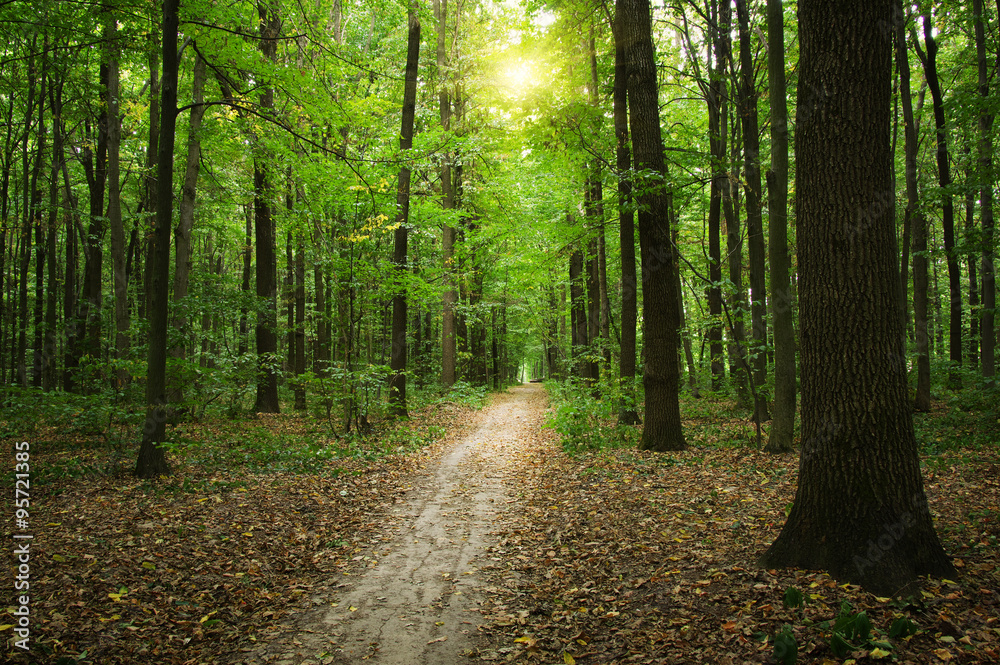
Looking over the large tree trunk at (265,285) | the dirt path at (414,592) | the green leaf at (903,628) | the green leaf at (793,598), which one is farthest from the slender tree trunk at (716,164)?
the large tree trunk at (265,285)

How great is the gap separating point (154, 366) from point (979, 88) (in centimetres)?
1733

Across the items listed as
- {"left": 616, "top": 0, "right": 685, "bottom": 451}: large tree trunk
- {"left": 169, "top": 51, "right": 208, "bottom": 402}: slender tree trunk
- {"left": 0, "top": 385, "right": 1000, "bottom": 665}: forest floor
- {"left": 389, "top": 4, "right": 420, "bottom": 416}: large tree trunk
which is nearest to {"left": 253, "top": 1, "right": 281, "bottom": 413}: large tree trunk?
{"left": 169, "top": 51, "right": 208, "bottom": 402}: slender tree trunk

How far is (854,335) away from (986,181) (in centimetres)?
937

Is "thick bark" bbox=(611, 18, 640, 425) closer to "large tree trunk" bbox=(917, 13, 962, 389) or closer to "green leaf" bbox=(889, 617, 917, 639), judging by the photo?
"large tree trunk" bbox=(917, 13, 962, 389)

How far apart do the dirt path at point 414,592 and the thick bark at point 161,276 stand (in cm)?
377

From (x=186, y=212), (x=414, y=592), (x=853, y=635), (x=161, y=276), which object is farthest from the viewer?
A: (x=186, y=212)

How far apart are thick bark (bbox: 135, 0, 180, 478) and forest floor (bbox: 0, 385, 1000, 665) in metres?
0.68

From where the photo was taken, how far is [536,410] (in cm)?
1942

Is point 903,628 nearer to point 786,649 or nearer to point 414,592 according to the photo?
point 786,649

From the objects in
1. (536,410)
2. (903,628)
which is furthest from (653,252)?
(536,410)

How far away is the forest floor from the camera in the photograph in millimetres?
3324

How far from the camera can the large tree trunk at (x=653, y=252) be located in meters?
8.85

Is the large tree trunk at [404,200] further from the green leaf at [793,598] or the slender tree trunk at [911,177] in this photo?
the slender tree trunk at [911,177]

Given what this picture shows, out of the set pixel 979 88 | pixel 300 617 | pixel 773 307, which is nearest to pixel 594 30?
pixel 773 307
